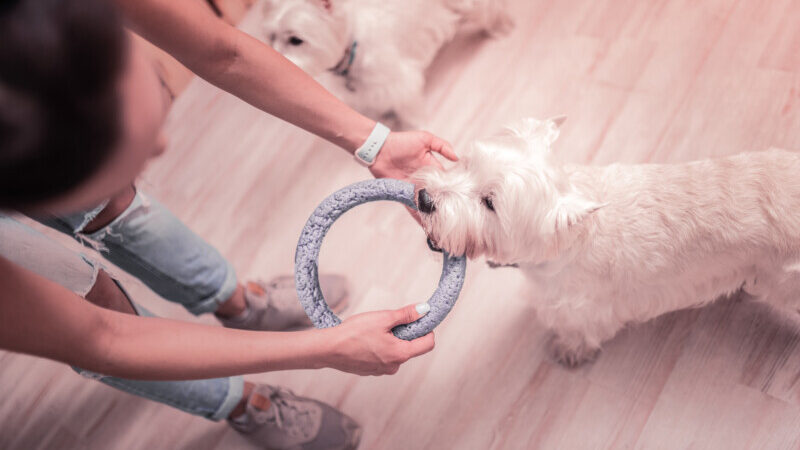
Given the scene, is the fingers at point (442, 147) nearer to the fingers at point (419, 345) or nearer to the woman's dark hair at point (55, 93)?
the fingers at point (419, 345)

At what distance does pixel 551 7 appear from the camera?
2174 millimetres

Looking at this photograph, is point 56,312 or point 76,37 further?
point 56,312

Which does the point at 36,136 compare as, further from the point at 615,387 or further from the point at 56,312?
the point at 615,387

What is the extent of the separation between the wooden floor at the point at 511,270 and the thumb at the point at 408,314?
0.60 m

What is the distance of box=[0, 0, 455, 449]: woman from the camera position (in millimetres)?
524

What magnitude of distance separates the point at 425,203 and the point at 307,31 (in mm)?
858

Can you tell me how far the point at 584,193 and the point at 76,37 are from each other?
1.02 m

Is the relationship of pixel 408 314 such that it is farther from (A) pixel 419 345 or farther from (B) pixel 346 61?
(B) pixel 346 61

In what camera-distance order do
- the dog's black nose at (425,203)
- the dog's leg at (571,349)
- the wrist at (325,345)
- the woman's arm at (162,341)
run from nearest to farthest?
the woman's arm at (162,341), the wrist at (325,345), the dog's black nose at (425,203), the dog's leg at (571,349)

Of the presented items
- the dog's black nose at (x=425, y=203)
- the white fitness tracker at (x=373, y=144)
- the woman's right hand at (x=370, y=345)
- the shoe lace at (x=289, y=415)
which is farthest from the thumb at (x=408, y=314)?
the shoe lace at (x=289, y=415)

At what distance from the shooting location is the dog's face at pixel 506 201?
109cm

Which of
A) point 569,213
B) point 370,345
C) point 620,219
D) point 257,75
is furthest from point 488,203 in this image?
point 257,75

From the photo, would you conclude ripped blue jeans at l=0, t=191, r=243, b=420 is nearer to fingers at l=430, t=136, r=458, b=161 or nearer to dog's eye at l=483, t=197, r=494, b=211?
fingers at l=430, t=136, r=458, b=161

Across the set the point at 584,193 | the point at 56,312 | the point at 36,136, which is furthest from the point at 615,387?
the point at 36,136
